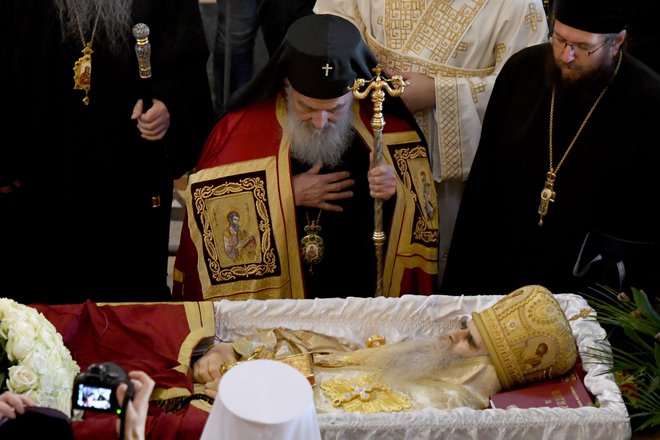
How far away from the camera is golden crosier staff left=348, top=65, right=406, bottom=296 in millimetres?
4738

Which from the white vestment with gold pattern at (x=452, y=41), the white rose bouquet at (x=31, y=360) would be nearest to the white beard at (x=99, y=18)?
the white vestment with gold pattern at (x=452, y=41)

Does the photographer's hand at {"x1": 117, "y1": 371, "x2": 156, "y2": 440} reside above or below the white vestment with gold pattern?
above

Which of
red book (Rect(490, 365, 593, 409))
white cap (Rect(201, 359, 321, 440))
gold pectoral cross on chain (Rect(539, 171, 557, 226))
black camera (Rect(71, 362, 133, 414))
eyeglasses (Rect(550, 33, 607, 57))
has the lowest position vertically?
red book (Rect(490, 365, 593, 409))

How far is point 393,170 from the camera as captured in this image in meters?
5.07

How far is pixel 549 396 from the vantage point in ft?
13.8

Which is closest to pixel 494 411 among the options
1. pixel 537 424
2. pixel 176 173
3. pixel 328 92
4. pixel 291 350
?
pixel 537 424

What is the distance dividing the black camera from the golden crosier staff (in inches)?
93.6

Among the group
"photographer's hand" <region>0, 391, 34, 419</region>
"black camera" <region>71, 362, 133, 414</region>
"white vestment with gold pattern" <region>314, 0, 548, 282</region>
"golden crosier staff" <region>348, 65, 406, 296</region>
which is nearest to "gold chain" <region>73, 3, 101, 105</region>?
"white vestment with gold pattern" <region>314, 0, 548, 282</region>

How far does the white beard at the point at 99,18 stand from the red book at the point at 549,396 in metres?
2.48

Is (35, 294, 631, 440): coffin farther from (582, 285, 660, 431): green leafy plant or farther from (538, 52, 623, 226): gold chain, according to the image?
(538, 52, 623, 226): gold chain

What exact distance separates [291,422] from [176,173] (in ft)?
10.2

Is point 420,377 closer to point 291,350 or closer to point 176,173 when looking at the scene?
point 291,350

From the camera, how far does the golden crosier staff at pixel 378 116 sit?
4.74 metres

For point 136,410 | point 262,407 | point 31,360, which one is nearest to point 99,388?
point 136,410
